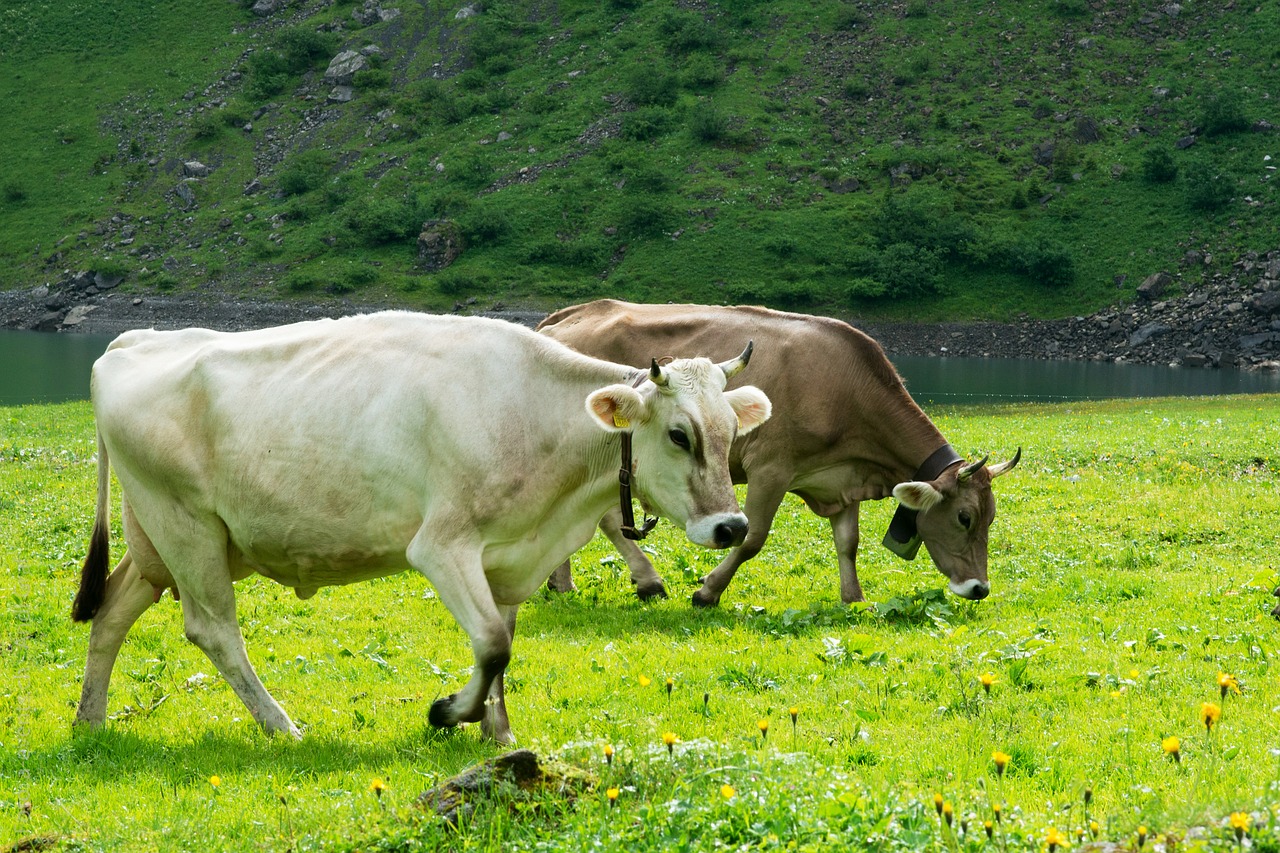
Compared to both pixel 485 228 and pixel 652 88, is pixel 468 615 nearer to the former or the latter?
pixel 485 228

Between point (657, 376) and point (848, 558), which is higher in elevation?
point (657, 376)

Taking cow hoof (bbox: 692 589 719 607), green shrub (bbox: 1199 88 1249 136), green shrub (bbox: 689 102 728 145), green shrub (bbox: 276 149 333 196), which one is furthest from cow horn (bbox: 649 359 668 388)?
green shrub (bbox: 1199 88 1249 136)

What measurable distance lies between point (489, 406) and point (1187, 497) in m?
13.8

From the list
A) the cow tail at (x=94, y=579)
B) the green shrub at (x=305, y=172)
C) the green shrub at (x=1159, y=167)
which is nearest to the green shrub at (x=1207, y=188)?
the green shrub at (x=1159, y=167)

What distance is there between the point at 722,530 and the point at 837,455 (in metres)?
6.27

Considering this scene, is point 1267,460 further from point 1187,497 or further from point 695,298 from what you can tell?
point 695,298

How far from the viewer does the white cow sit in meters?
8.06

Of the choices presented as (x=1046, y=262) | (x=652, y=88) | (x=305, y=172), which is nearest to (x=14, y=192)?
(x=305, y=172)

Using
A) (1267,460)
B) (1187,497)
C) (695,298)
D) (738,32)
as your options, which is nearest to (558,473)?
(1187,497)

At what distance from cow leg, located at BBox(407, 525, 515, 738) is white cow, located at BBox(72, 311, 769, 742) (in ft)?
0.05

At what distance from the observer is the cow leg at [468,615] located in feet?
25.2

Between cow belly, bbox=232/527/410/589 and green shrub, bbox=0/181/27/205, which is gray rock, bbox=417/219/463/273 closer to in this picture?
green shrub, bbox=0/181/27/205

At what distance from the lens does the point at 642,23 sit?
5940 inches

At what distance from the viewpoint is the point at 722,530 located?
25.9ft
